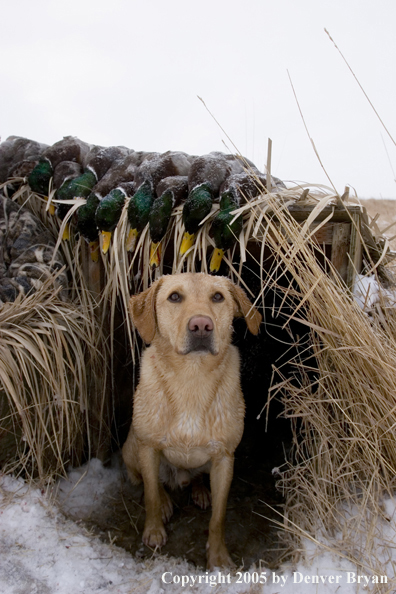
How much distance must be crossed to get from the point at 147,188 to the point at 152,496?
1.92 meters

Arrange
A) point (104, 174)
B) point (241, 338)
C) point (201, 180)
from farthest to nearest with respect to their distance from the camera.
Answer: point (241, 338) → point (104, 174) → point (201, 180)

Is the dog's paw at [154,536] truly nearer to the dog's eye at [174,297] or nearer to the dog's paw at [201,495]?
the dog's paw at [201,495]

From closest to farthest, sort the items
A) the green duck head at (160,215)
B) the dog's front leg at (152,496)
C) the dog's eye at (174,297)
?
the dog's eye at (174,297) → the dog's front leg at (152,496) → the green duck head at (160,215)

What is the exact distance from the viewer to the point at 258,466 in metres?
Result: 3.67

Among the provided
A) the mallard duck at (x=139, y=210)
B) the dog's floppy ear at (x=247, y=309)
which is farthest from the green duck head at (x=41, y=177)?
the dog's floppy ear at (x=247, y=309)

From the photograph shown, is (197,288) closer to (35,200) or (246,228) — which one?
(246,228)

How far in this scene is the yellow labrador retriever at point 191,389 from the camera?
92.6 inches

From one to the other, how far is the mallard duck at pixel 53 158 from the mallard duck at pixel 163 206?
3.33 ft

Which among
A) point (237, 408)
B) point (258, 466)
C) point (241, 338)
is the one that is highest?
point (237, 408)

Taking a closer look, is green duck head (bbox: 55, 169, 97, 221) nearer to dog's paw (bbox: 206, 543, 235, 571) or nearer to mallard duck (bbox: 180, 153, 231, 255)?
mallard duck (bbox: 180, 153, 231, 255)

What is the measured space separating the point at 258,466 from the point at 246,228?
2005 mm

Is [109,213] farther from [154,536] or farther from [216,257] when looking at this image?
[154,536]

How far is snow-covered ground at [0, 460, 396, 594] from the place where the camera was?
198 centimetres

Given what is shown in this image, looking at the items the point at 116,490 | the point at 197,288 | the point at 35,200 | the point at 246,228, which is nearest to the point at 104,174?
the point at 35,200
